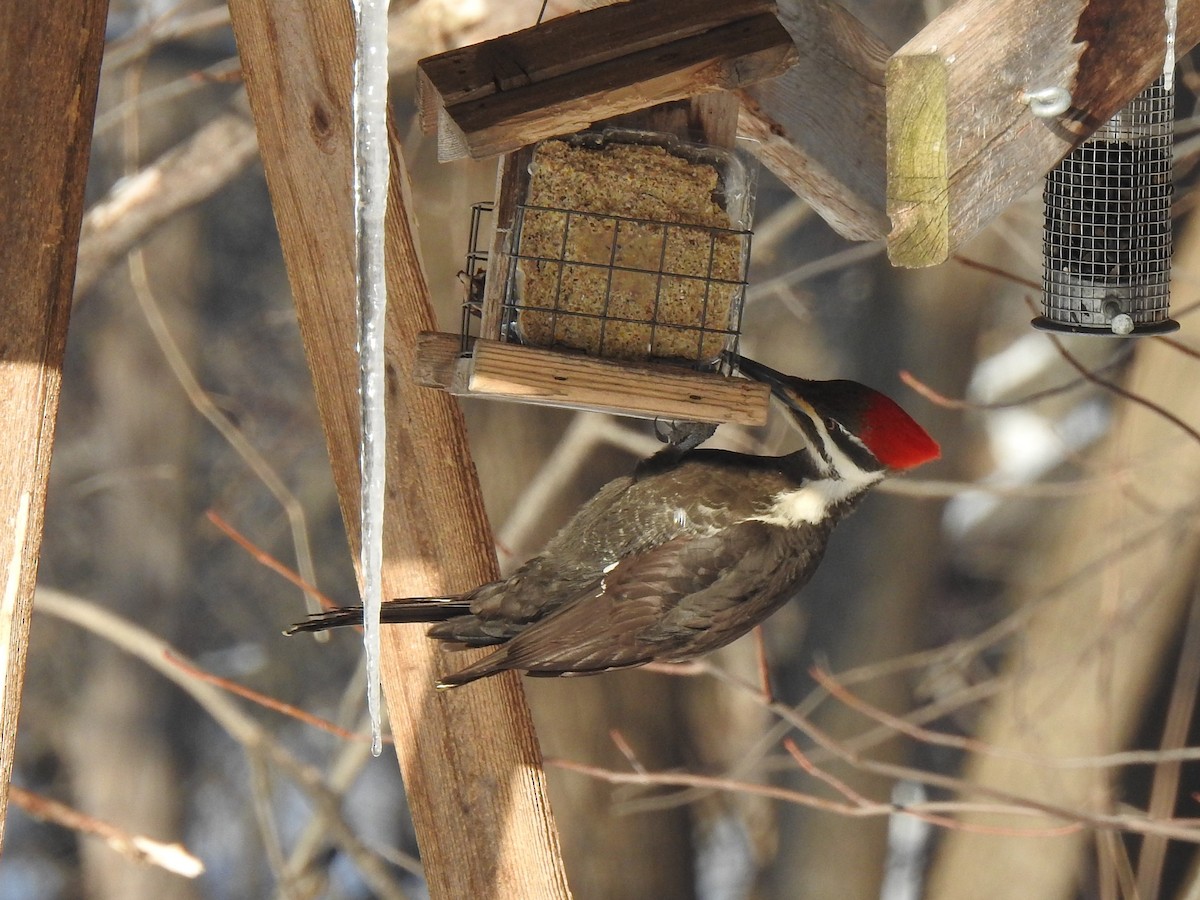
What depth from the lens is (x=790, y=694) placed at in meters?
3.45

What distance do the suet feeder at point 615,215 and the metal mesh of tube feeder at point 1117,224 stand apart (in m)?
0.63

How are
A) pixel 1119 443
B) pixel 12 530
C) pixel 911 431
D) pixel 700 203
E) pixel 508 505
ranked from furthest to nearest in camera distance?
1. pixel 508 505
2. pixel 1119 443
3. pixel 911 431
4. pixel 700 203
5. pixel 12 530

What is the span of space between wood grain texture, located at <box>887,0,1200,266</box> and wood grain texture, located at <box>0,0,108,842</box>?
0.91 meters

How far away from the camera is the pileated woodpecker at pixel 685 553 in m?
1.58

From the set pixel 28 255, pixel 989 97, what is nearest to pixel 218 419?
Result: pixel 28 255

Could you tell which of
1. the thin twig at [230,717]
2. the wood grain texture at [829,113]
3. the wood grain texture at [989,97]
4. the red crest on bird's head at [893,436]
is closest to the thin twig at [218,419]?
the thin twig at [230,717]

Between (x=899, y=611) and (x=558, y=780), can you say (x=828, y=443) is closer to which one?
(x=899, y=611)

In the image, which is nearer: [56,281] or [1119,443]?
[56,281]

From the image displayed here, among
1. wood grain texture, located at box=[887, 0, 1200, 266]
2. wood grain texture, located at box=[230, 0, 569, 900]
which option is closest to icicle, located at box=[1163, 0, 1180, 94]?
wood grain texture, located at box=[887, 0, 1200, 266]

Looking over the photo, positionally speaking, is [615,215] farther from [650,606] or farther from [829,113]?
[650,606]

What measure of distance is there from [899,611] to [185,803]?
7.06 ft

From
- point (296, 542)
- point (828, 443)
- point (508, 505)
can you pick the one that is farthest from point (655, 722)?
point (828, 443)

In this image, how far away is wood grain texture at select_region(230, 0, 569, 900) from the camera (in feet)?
5.20

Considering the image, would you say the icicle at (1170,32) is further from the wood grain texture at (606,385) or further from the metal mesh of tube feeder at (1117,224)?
the metal mesh of tube feeder at (1117,224)
